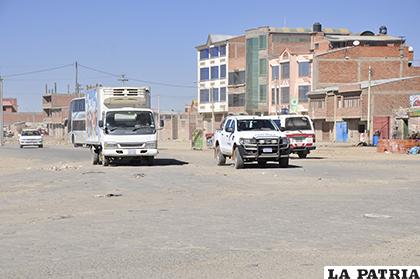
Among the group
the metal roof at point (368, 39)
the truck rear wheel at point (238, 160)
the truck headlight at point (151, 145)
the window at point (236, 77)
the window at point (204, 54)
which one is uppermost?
the metal roof at point (368, 39)

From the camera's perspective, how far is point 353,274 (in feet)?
17.9

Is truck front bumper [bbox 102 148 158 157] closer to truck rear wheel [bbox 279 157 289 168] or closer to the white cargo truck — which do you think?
the white cargo truck

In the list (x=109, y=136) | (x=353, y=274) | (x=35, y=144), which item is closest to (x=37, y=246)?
(x=353, y=274)

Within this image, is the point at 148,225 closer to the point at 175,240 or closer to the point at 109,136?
the point at 175,240

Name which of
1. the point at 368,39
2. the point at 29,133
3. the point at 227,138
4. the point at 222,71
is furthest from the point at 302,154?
the point at 222,71

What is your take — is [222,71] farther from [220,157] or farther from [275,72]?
[220,157]

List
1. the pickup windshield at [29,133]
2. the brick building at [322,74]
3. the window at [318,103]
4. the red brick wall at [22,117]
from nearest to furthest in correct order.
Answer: the pickup windshield at [29,133] < the brick building at [322,74] < the window at [318,103] < the red brick wall at [22,117]

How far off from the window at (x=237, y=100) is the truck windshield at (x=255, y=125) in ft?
233

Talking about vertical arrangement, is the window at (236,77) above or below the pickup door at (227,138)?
above

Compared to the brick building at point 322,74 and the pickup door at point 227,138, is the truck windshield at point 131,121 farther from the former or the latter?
the brick building at point 322,74

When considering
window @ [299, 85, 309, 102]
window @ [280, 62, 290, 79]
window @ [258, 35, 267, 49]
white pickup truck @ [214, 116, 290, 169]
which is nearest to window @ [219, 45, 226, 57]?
window @ [258, 35, 267, 49]

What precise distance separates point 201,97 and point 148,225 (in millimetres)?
97969

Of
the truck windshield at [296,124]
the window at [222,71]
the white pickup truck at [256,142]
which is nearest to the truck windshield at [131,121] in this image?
the white pickup truck at [256,142]

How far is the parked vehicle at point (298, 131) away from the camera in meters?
35.1
